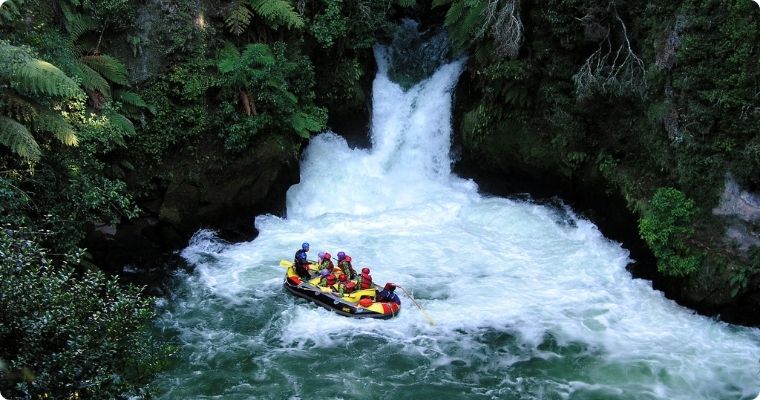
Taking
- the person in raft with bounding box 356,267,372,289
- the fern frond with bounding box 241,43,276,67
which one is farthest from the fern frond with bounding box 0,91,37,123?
the person in raft with bounding box 356,267,372,289

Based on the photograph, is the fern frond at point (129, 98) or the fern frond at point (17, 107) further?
the fern frond at point (129, 98)

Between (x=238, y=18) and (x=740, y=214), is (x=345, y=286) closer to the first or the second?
(x=238, y=18)

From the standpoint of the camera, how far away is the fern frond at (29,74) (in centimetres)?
893

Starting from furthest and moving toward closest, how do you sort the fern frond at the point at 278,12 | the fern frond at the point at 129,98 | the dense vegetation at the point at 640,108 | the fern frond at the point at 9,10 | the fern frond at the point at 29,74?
the fern frond at the point at 278,12
the fern frond at the point at 129,98
the fern frond at the point at 9,10
the dense vegetation at the point at 640,108
the fern frond at the point at 29,74

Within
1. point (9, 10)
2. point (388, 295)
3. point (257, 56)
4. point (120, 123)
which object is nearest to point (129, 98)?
point (120, 123)

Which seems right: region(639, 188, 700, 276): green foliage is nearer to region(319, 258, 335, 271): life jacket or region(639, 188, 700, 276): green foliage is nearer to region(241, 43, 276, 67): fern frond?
region(319, 258, 335, 271): life jacket

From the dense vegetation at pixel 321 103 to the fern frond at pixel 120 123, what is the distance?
0.23 ft

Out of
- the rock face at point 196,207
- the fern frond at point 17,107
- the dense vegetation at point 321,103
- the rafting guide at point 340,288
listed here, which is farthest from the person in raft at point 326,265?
the fern frond at point 17,107

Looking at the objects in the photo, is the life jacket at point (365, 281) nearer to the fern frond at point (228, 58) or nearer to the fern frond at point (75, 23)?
the fern frond at point (228, 58)

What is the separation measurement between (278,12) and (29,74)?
5.71 meters

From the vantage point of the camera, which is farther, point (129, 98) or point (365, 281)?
point (129, 98)

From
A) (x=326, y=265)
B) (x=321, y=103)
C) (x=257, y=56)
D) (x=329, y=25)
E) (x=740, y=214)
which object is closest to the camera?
(x=740, y=214)

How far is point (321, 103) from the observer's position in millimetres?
15469

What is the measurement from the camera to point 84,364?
5539 millimetres
